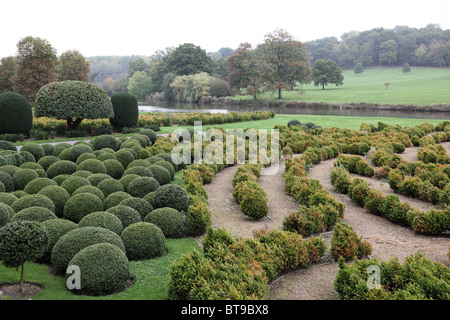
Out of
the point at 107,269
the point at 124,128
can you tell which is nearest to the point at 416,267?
the point at 107,269

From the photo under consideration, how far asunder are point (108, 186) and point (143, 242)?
12.1 ft

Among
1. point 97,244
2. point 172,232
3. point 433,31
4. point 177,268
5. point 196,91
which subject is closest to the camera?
point 177,268

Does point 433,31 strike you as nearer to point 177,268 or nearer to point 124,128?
point 124,128

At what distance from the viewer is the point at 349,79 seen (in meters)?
88.8

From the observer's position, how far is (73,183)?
9766 millimetres

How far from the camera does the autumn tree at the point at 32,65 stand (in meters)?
36.8

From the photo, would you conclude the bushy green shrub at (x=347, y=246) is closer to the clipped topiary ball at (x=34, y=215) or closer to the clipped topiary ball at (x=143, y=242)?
the clipped topiary ball at (x=143, y=242)

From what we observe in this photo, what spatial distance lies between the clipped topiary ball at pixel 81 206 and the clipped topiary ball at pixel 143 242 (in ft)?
6.18

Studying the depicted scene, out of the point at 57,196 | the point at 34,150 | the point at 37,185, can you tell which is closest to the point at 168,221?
the point at 57,196

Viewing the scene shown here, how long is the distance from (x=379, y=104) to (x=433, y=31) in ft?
218

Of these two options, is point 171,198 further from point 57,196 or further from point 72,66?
point 72,66

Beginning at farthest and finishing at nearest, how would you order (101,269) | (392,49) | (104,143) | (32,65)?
(392,49) → (32,65) → (104,143) → (101,269)

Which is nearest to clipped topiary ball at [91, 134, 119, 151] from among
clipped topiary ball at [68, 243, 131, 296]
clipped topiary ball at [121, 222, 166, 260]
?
clipped topiary ball at [121, 222, 166, 260]

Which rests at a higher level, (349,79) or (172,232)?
(349,79)
